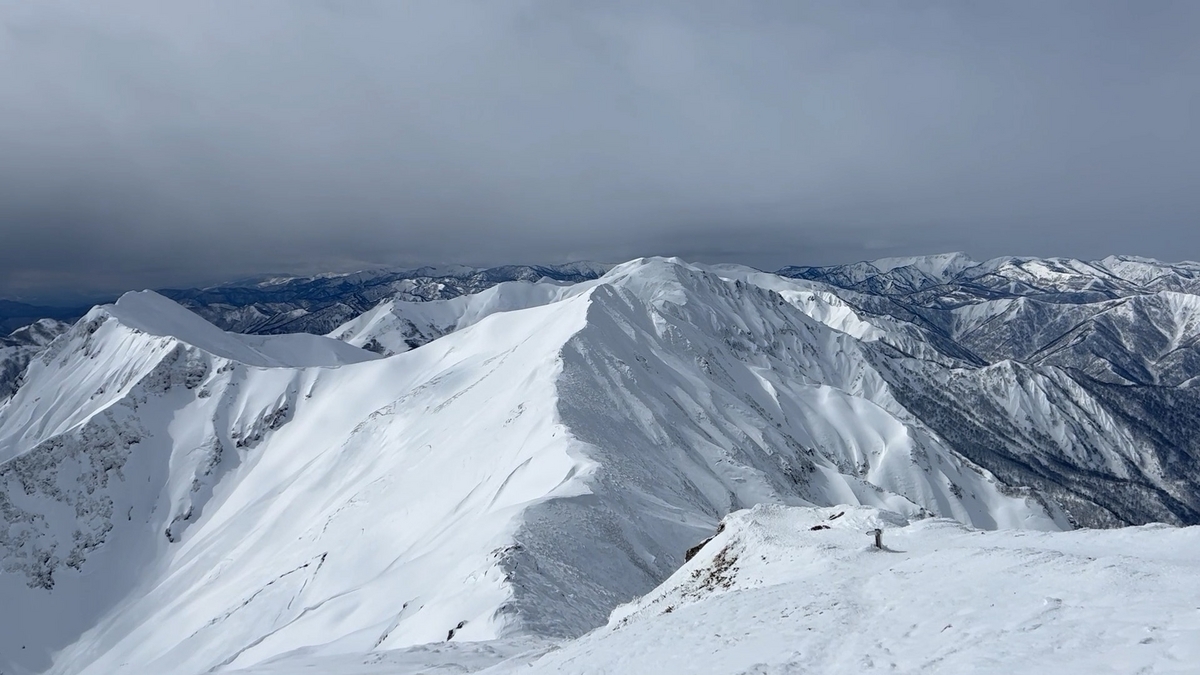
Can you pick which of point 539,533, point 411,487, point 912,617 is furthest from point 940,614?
point 411,487

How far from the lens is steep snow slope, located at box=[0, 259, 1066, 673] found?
47906 mm

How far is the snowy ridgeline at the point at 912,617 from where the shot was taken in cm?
1479

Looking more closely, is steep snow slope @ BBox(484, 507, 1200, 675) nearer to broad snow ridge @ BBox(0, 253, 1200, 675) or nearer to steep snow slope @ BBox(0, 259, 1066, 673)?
broad snow ridge @ BBox(0, 253, 1200, 675)

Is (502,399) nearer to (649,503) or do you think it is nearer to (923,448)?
(649,503)

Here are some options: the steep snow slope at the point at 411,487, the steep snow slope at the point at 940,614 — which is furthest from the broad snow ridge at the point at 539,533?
the steep snow slope at the point at 411,487

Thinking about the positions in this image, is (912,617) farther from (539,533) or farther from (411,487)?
(411,487)

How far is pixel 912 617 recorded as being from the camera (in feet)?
60.6

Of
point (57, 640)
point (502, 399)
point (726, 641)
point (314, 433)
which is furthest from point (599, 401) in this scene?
point (57, 640)

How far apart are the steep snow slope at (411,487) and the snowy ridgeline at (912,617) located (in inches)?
437

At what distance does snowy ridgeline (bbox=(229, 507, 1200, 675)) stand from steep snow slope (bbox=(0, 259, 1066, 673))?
1110 centimetres

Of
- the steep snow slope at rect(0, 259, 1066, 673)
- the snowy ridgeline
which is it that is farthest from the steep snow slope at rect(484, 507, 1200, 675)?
the steep snow slope at rect(0, 259, 1066, 673)

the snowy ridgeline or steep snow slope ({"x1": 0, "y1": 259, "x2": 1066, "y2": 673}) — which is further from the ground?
the snowy ridgeline

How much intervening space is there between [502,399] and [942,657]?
8889 centimetres

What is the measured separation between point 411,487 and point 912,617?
77239mm
